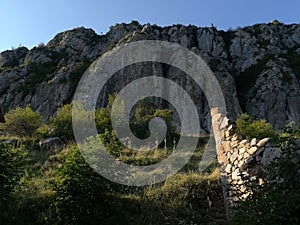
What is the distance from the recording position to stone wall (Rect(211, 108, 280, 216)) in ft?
17.5

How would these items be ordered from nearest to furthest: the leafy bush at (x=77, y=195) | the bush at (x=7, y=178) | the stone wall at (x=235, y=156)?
the stone wall at (x=235, y=156) < the bush at (x=7, y=178) < the leafy bush at (x=77, y=195)

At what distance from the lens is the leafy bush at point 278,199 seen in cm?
381

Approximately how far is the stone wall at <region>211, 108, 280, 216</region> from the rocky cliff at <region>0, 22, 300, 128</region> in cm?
1572

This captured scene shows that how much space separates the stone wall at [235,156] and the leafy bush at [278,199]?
0.95 ft

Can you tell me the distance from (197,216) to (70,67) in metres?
25.6

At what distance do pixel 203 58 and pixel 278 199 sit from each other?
25.8 m

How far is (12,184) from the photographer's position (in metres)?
5.96

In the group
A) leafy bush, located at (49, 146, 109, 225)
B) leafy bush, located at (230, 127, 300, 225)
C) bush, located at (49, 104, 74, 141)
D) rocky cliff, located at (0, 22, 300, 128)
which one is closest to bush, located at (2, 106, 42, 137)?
bush, located at (49, 104, 74, 141)

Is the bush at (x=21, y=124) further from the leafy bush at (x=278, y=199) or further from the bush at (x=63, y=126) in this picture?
the leafy bush at (x=278, y=199)

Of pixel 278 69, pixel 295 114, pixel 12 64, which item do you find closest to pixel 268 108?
pixel 295 114

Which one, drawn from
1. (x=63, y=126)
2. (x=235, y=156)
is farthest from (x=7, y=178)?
(x=63, y=126)

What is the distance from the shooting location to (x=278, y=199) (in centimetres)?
390

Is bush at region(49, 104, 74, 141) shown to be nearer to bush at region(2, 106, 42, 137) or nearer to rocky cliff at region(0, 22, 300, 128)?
bush at region(2, 106, 42, 137)

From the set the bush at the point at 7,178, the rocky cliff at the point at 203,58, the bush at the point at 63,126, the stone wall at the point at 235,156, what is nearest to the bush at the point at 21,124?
the bush at the point at 63,126
